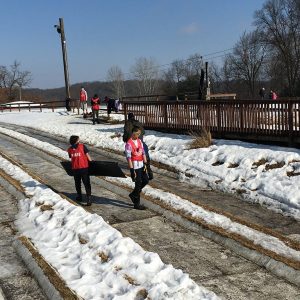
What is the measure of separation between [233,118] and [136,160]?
656cm

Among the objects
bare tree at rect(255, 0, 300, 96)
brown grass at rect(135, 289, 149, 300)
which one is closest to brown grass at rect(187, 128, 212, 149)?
brown grass at rect(135, 289, 149, 300)

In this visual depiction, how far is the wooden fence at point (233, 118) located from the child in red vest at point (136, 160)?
5287 mm

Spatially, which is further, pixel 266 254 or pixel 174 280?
pixel 266 254

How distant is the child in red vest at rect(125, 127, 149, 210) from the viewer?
27.6ft

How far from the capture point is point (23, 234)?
283 inches

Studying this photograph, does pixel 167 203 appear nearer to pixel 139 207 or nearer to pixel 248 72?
pixel 139 207

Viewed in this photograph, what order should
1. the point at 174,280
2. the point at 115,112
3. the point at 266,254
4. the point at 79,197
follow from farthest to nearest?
the point at 115,112
the point at 79,197
the point at 266,254
the point at 174,280

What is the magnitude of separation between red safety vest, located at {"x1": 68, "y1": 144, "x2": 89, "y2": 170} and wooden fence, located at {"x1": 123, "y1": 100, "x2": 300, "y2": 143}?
19.4 ft

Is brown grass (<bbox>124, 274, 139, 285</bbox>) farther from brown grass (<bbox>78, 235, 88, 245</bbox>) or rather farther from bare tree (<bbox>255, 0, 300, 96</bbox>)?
bare tree (<bbox>255, 0, 300, 96</bbox>)

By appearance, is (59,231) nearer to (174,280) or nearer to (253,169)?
(174,280)

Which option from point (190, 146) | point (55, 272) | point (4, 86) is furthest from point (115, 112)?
point (4, 86)

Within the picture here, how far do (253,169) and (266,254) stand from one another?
5065 mm

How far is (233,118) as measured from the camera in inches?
562

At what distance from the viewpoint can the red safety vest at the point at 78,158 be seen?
8.95 metres
